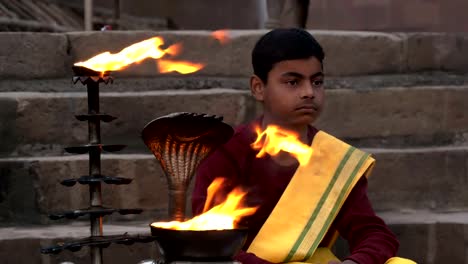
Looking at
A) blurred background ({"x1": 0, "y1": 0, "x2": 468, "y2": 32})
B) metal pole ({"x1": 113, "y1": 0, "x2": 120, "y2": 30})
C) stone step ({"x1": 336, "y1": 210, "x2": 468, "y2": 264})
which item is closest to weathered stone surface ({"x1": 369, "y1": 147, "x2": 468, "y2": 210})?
stone step ({"x1": 336, "y1": 210, "x2": 468, "y2": 264})

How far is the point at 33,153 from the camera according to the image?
411cm

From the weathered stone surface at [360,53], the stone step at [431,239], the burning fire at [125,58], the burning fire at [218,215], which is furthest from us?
the weathered stone surface at [360,53]

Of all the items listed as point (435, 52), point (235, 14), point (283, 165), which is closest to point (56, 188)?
point (283, 165)

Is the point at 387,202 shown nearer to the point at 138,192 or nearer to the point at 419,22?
the point at 138,192

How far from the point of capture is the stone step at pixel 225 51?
173 inches

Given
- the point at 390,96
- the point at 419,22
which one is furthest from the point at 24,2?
the point at 390,96

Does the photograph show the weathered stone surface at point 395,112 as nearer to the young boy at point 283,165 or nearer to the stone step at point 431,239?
the stone step at point 431,239

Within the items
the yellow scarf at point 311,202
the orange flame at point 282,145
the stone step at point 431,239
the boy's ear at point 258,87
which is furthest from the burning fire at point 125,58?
the stone step at point 431,239

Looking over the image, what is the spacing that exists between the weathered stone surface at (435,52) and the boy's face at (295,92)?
1594mm

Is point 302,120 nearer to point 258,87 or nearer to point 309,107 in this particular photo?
point 309,107

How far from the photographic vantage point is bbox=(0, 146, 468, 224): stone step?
12.9 ft

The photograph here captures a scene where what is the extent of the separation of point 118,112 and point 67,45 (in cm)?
50

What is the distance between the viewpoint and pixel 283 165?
10.7ft

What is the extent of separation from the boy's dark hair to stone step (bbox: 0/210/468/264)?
0.90m
